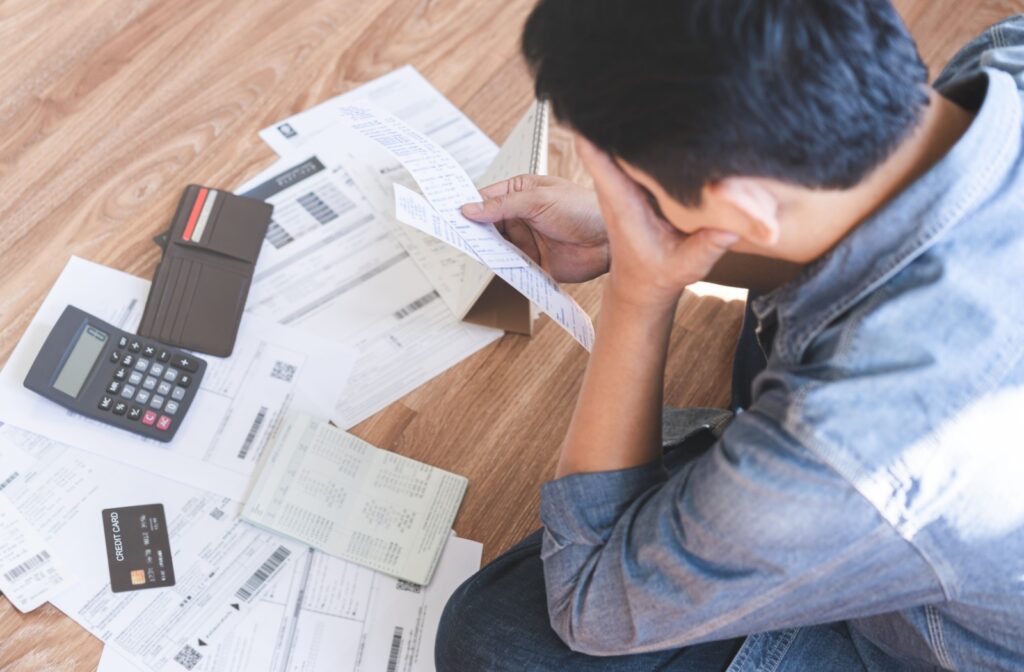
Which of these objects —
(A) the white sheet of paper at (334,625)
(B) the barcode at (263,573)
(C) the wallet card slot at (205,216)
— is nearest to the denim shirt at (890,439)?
(A) the white sheet of paper at (334,625)

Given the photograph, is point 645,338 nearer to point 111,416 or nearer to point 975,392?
point 975,392

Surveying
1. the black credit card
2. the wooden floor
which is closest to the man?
the wooden floor

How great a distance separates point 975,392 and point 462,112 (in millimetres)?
899

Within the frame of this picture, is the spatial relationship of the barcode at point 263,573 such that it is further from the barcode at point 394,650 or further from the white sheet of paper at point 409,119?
the white sheet of paper at point 409,119

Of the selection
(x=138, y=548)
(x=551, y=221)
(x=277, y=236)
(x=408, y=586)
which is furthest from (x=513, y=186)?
(x=138, y=548)

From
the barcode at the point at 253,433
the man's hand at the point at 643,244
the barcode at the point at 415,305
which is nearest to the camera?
the man's hand at the point at 643,244

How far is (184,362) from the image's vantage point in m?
1.10

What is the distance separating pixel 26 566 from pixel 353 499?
35cm

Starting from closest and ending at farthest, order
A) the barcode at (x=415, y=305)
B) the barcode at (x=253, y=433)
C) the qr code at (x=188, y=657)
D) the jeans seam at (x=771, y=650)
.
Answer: the jeans seam at (x=771, y=650), the qr code at (x=188, y=657), the barcode at (x=253, y=433), the barcode at (x=415, y=305)

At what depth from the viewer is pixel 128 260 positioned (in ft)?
3.90

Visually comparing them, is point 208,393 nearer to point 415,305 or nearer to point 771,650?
point 415,305

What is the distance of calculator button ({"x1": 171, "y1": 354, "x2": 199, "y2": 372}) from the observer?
1098mm

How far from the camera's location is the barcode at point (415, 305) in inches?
47.4

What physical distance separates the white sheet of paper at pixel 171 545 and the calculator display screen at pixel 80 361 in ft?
0.22
